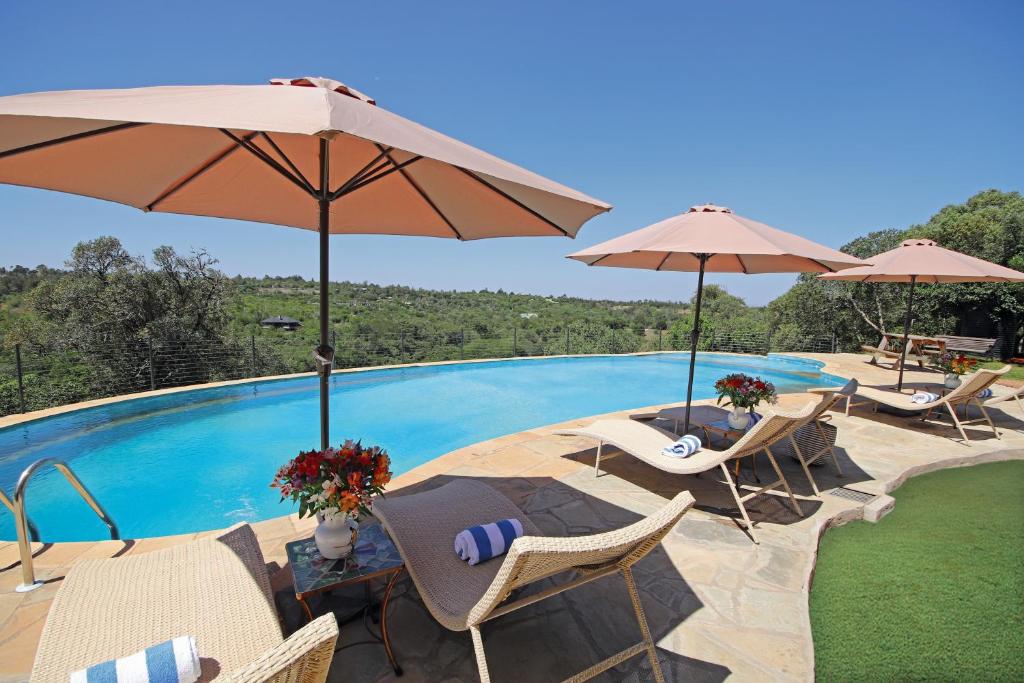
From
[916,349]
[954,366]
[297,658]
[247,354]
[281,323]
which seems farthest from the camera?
[281,323]

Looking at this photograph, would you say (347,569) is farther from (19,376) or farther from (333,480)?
(19,376)

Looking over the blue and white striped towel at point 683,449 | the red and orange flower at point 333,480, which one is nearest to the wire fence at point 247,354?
the red and orange flower at point 333,480

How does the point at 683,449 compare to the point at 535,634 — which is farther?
the point at 683,449

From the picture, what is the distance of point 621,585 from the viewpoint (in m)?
2.46

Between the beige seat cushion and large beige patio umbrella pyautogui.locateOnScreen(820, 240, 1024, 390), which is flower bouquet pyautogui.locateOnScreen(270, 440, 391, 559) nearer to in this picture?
the beige seat cushion

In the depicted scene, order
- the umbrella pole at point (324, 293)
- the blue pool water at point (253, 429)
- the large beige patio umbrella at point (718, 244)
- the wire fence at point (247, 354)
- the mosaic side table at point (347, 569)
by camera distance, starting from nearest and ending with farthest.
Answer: the mosaic side table at point (347, 569)
the umbrella pole at point (324, 293)
the large beige patio umbrella at point (718, 244)
the blue pool water at point (253, 429)
the wire fence at point (247, 354)

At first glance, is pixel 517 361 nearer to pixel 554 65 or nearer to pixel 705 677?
pixel 554 65

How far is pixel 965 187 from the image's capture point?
18094 millimetres

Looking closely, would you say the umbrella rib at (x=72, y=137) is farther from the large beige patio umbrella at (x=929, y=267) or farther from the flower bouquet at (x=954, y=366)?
the flower bouquet at (x=954, y=366)

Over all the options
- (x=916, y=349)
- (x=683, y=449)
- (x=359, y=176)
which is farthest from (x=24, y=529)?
(x=916, y=349)

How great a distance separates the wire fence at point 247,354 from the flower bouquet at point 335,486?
26.0 ft

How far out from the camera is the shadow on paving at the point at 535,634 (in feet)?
6.12

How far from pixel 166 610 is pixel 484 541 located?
4.15 ft

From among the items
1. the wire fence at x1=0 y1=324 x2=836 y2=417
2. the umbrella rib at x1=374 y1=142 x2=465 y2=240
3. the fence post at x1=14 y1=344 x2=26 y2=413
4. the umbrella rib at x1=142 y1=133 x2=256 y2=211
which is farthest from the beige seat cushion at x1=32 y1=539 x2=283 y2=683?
the wire fence at x1=0 y1=324 x2=836 y2=417
